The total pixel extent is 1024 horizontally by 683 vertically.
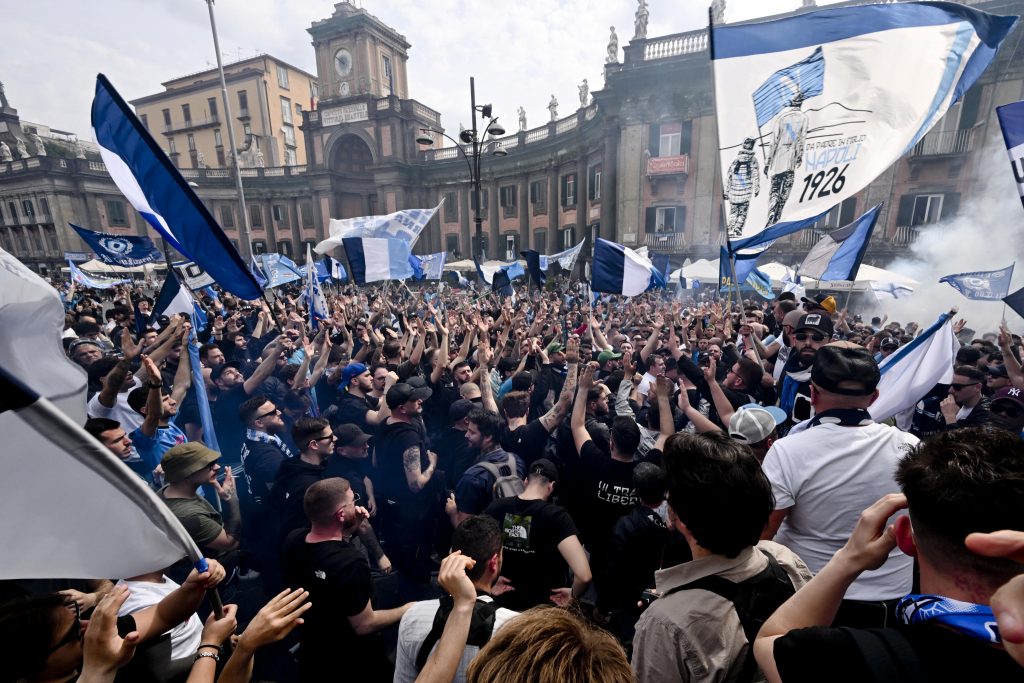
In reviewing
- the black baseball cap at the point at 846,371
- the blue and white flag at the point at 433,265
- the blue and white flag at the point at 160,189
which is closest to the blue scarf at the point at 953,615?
the black baseball cap at the point at 846,371

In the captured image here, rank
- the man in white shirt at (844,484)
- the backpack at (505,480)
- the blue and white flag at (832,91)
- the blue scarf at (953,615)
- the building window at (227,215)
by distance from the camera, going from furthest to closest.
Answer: the building window at (227,215) < the blue and white flag at (832,91) < the backpack at (505,480) < the man in white shirt at (844,484) < the blue scarf at (953,615)

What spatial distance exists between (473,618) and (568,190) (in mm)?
32975

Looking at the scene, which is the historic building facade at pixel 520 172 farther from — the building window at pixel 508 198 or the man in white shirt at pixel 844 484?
the man in white shirt at pixel 844 484

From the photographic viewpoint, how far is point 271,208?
44125mm

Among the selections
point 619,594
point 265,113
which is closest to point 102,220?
point 265,113

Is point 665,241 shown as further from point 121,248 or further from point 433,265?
point 121,248

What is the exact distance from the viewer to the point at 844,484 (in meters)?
2.04

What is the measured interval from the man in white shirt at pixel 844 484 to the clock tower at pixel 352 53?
153 ft

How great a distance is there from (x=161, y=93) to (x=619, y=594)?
79361 mm

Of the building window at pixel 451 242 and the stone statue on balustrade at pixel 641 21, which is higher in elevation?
the stone statue on balustrade at pixel 641 21

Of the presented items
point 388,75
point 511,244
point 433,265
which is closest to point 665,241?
point 511,244

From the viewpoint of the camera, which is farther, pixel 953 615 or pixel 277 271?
pixel 277 271

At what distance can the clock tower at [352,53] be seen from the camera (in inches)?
1618

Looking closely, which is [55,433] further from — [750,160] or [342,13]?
[342,13]
